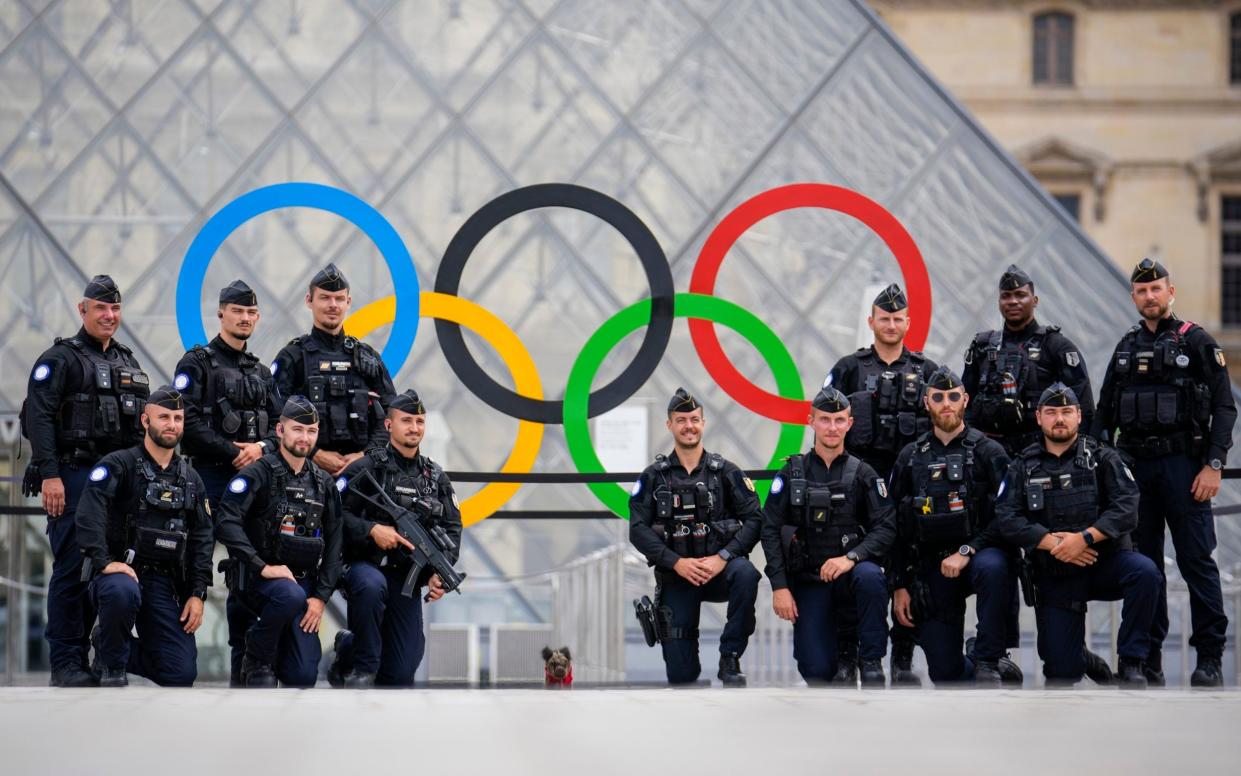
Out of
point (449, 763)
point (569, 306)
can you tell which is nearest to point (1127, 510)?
point (449, 763)

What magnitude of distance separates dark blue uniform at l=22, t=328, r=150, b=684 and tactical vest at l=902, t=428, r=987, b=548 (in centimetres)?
322

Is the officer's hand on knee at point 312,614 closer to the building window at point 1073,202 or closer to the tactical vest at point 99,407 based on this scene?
the tactical vest at point 99,407

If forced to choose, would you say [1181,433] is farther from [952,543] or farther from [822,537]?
[822,537]

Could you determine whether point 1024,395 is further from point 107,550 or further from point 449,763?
point 449,763

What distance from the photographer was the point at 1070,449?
7.10 m

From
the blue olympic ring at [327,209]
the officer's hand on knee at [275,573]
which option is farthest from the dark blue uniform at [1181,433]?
the blue olympic ring at [327,209]

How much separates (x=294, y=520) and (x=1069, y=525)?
310 centimetres

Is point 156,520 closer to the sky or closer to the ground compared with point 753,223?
closer to the ground

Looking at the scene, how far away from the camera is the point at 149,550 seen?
677 cm

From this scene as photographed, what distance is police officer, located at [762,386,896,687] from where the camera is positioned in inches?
283

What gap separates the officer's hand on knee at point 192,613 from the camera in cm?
691

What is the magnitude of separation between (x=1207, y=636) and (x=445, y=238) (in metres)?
5.82

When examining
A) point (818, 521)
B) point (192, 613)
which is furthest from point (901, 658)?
point (192, 613)

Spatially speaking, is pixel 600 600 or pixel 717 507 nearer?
pixel 717 507
